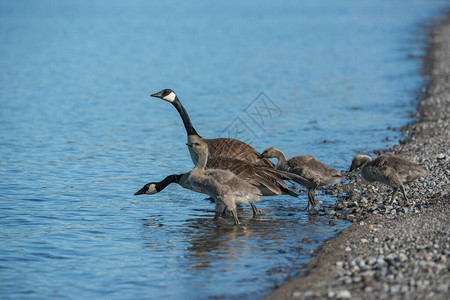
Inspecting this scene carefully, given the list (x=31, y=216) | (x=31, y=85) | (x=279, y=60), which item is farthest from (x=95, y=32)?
(x=31, y=216)

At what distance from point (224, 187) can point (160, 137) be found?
29.3 ft

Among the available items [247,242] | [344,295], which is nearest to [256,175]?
[247,242]

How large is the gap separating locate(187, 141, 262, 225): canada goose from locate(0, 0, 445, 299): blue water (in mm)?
475

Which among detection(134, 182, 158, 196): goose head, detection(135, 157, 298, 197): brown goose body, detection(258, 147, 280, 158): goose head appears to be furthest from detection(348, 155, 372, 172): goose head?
detection(134, 182, 158, 196): goose head

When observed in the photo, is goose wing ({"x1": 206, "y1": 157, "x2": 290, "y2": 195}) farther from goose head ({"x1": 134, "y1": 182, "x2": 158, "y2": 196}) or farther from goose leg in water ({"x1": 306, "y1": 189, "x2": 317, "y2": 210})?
goose head ({"x1": 134, "y1": 182, "x2": 158, "y2": 196})

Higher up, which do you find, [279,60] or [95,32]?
[95,32]

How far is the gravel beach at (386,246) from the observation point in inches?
242

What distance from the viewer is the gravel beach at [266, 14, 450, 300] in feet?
20.1

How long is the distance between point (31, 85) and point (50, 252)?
2061cm

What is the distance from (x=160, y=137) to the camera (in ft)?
58.1

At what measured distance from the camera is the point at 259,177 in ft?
31.3

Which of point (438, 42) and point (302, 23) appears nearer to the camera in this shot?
point (438, 42)

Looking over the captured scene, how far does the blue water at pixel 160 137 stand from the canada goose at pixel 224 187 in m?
0.47

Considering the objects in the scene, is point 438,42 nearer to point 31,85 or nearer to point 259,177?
point 31,85
